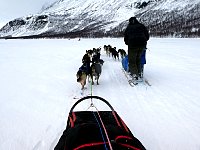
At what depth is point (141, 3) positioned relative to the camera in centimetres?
18888

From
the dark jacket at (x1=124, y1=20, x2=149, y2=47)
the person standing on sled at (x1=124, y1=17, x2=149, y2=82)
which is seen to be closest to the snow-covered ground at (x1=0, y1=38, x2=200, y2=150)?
the person standing on sled at (x1=124, y1=17, x2=149, y2=82)

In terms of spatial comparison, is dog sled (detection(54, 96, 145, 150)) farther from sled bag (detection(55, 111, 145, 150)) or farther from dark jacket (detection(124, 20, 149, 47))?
dark jacket (detection(124, 20, 149, 47))

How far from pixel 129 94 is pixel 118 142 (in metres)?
3.81

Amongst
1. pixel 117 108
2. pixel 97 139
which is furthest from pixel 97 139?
pixel 117 108

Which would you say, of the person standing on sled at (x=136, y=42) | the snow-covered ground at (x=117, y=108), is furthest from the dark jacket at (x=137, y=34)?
the snow-covered ground at (x=117, y=108)

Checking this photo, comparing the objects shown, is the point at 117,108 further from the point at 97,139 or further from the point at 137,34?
the point at 97,139

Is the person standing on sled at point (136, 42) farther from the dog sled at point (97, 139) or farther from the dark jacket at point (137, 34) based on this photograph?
the dog sled at point (97, 139)

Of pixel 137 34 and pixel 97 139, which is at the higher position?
pixel 137 34

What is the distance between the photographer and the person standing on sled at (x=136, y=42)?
22.5ft

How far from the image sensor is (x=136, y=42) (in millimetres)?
6859

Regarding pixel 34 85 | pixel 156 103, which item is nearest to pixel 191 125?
pixel 156 103

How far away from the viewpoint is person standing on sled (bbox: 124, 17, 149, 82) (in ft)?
22.5

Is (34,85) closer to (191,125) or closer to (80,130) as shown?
(191,125)

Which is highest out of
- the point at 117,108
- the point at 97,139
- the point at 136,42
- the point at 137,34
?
the point at 137,34
